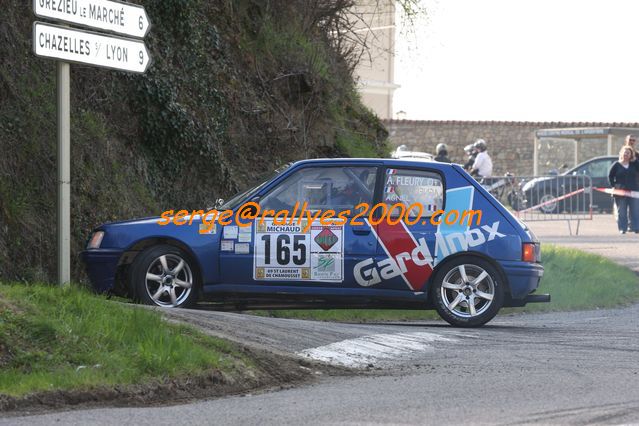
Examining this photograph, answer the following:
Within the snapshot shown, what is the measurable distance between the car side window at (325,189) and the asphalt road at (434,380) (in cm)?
125

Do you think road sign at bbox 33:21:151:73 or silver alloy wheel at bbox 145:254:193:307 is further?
silver alloy wheel at bbox 145:254:193:307

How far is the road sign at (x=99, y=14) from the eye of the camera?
34.3ft

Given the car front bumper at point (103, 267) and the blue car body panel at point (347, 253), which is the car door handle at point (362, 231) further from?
the car front bumper at point (103, 267)

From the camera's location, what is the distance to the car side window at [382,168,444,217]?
478 inches

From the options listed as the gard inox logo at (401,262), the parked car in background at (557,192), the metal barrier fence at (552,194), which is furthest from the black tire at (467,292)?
the parked car in background at (557,192)

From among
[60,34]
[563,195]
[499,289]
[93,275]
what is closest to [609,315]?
[499,289]

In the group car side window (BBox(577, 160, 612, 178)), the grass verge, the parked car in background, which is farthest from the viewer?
car side window (BBox(577, 160, 612, 178))

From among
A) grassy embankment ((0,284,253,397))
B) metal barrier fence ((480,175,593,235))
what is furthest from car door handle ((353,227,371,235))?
metal barrier fence ((480,175,593,235))

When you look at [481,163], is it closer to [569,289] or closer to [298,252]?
[569,289]

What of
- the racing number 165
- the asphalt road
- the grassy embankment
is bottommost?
the asphalt road

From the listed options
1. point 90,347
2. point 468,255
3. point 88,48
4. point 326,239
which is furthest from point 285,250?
point 90,347

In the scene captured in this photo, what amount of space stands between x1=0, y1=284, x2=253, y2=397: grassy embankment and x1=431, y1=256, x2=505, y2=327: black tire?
3.42 m

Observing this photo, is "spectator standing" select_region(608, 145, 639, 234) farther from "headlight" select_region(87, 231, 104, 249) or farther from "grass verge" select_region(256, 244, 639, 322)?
"headlight" select_region(87, 231, 104, 249)

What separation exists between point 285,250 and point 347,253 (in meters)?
0.58
